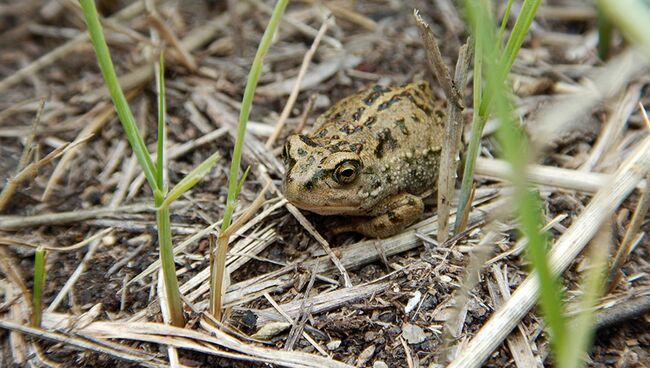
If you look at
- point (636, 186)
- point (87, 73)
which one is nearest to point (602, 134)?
point (636, 186)

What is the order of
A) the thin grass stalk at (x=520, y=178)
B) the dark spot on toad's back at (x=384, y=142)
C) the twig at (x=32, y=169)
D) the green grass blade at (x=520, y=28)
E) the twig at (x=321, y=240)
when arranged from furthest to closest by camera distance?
the dark spot on toad's back at (x=384, y=142) < the twig at (x=321, y=240) < the twig at (x=32, y=169) < the green grass blade at (x=520, y=28) < the thin grass stalk at (x=520, y=178)

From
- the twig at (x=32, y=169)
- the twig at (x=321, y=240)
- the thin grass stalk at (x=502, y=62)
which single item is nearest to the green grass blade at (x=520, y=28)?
the thin grass stalk at (x=502, y=62)

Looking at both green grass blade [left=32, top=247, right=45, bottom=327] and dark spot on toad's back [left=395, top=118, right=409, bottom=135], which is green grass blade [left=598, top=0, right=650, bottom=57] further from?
green grass blade [left=32, top=247, right=45, bottom=327]

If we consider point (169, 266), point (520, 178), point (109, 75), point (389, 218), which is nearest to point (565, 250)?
point (389, 218)

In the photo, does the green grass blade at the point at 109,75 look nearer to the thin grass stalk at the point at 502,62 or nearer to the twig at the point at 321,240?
the twig at the point at 321,240

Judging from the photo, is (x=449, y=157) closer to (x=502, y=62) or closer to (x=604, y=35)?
(x=502, y=62)

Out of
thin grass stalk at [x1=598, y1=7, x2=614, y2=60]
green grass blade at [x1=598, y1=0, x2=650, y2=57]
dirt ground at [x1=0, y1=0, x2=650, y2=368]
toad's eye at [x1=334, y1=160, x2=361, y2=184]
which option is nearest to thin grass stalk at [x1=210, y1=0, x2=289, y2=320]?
dirt ground at [x1=0, y1=0, x2=650, y2=368]
